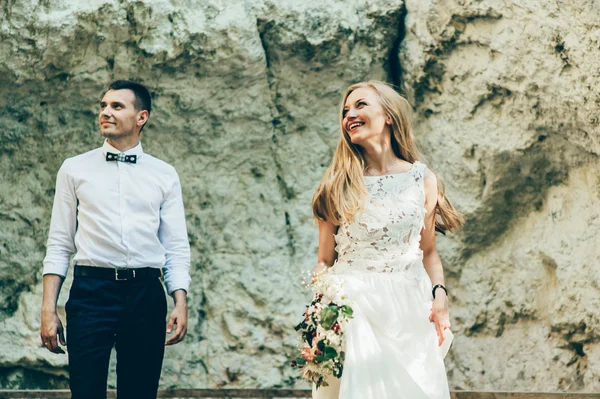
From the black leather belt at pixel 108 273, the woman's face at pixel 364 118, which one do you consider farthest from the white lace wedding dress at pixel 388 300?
the black leather belt at pixel 108 273

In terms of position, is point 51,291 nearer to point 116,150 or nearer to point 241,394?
point 116,150

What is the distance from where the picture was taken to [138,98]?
4.06 m

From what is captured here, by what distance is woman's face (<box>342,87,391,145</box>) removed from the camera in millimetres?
3488

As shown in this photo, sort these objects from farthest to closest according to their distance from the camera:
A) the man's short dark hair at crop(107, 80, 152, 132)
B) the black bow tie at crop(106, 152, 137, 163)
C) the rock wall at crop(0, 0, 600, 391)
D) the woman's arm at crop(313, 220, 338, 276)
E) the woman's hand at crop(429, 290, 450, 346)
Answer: the rock wall at crop(0, 0, 600, 391) → the man's short dark hair at crop(107, 80, 152, 132) → the black bow tie at crop(106, 152, 137, 163) → the woman's arm at crop(313, 220, 338, 276) → the woman's hand at crop(429, 290, 450, 346)

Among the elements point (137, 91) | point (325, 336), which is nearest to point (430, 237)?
point (325, 336)

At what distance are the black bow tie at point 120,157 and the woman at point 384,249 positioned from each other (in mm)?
984

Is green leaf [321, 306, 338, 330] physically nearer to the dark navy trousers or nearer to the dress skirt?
the dress skirt

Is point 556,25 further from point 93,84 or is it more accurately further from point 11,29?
point 11,29

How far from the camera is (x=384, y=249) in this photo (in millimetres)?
3377

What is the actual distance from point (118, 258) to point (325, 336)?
1.07 m

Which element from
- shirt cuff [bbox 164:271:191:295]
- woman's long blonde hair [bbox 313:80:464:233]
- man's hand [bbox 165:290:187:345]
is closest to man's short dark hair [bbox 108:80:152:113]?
shirt cuff [bbox 164:271:191:295]

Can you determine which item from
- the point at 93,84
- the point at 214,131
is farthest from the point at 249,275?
the point at 93,84

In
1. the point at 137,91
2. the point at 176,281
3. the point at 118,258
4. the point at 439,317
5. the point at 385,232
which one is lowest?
the point at 439,317

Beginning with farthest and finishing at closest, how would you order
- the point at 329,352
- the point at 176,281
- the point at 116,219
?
1. the point at 176,281
2. the point at 116,219
3. the point at 329,352
